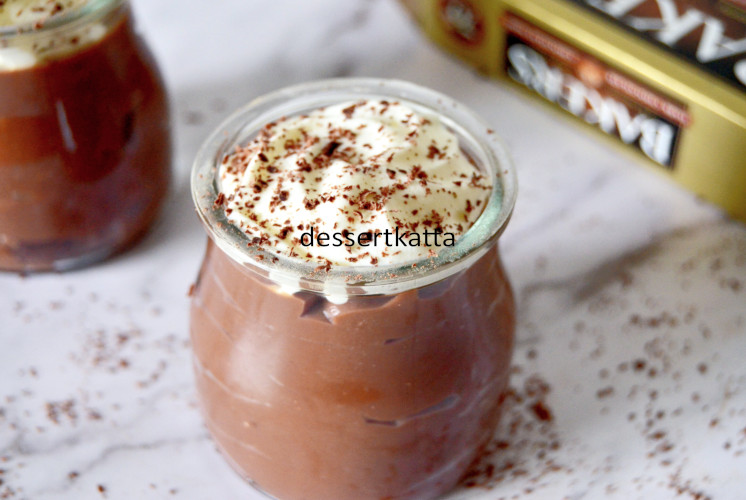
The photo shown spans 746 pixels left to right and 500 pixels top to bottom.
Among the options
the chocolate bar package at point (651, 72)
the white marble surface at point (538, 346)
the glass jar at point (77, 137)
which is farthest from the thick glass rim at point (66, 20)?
the chocolate bar package at point (651, 72)

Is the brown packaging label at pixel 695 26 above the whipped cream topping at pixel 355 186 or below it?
below

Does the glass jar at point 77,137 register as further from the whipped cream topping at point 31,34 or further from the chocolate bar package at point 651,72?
the chocolate bar package at point 651,72

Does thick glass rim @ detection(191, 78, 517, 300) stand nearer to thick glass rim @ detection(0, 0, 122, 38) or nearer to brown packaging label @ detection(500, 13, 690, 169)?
thick glass rim @ detection(0, 0, 122, 38)

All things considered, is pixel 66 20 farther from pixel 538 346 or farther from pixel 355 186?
pixel 538 346

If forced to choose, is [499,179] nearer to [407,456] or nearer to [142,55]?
[407,456]

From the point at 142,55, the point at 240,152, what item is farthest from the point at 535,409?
the point at 142,55

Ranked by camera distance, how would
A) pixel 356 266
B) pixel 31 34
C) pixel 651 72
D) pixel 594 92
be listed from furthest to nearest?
pixel 594 92 → pixel 651 72 → pixel 31 34 → pixel 356 266

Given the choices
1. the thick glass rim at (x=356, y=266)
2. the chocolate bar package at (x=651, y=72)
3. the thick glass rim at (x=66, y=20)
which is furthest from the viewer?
the chocolate bar package at (x=651, y=72)

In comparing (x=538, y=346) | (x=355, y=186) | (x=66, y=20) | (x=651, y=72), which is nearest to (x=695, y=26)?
(x=651, y=72)
